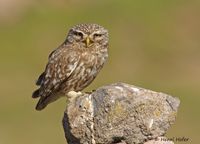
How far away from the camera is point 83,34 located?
14281 mm

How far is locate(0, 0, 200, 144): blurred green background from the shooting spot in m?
32.3

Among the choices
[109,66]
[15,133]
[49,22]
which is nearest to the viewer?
[15,133]

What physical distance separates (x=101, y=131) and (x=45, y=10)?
27.5 m

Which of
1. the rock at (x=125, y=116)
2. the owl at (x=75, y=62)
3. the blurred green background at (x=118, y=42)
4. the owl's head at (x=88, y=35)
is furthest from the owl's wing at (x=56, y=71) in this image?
the blurred green background at (x=118, y=42)

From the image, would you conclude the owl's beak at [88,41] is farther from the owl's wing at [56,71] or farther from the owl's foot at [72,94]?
the owl's foot at [72,94]

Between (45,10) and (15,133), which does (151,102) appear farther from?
(45,10)

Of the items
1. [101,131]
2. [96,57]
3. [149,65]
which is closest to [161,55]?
[149,65]

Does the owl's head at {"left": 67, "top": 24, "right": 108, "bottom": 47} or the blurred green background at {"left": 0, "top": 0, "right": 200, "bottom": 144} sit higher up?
the owl's head at {"left": 67, "top": 24, "right": 108, "bottom": 47}

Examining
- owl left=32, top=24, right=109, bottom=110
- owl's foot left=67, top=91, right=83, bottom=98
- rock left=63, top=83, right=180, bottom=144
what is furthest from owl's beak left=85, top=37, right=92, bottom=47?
rock left=63, top=83, right=180, bottom=144

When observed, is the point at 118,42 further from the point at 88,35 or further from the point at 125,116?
the point at 125,116

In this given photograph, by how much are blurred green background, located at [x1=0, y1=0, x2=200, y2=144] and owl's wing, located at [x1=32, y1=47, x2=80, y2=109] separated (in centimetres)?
1425

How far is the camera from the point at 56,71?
14.3 m

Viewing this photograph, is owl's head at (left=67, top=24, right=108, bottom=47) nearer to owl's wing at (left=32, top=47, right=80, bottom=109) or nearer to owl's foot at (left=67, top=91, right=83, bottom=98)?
owl's wing at (left=32, top=47, right=80, bottom=109)

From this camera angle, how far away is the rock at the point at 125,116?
11.7m
